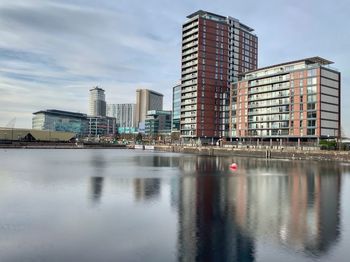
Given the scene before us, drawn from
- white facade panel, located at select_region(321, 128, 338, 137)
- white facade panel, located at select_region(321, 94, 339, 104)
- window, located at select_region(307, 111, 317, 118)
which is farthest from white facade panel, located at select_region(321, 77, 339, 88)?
white facade panel, located at select_region(321, 128, 338, 137)

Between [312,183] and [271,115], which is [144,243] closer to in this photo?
[312,183]

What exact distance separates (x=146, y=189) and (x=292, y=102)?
12419cm

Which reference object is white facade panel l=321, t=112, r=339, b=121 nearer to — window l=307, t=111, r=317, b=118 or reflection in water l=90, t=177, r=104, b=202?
window l=307, t=111, r=317, b=118

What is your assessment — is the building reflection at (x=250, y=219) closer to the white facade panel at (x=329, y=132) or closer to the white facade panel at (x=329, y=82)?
the white facade panel at (x=329, y=132)

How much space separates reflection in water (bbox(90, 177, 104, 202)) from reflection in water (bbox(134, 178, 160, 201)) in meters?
4.58

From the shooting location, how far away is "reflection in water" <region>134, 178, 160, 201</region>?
42750 mm

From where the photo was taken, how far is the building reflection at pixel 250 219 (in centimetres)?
2298

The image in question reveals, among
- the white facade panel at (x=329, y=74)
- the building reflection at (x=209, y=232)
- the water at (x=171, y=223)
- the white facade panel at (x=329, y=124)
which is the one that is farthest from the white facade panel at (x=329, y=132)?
the building reflection at (x=209, y=232)

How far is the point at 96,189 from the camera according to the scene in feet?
158

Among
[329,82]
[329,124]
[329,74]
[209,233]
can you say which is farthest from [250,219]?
Answer: [329,74]

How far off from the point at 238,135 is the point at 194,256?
555ft

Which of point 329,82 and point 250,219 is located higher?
point 329,82

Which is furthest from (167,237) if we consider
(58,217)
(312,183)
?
(312,183)

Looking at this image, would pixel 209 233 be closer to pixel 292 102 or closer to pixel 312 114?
pixel 312 114
